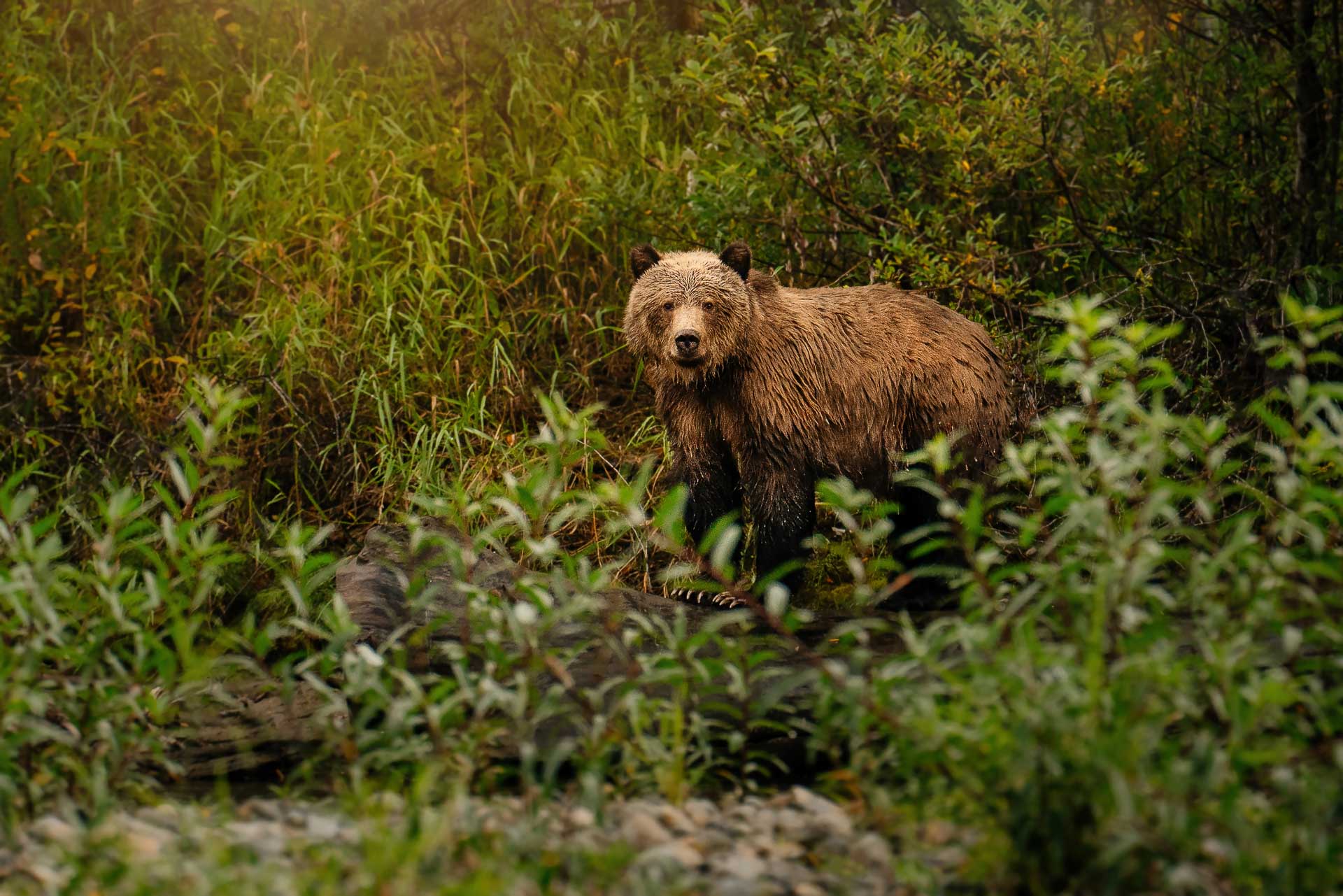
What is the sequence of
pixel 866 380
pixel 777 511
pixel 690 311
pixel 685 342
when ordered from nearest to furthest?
pixel 685 342 < pixel 690 311 < pixel 777 511 < pixel 866 380

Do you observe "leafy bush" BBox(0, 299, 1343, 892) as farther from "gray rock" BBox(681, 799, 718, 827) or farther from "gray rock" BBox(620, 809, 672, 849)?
"gray rock" BBox(620, 809, 672, 849)

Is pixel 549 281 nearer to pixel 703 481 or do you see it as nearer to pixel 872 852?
pixel 703 481

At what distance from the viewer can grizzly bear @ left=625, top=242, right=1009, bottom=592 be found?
5691 millimetres

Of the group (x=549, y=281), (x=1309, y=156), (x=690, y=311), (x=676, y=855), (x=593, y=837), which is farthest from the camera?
(x=549, y=281)

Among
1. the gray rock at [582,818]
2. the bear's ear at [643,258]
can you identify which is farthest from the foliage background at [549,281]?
the bear's ear at [643,258]

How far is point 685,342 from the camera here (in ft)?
17.9

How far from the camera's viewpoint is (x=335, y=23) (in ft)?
30.5

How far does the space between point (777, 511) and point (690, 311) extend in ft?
2.84

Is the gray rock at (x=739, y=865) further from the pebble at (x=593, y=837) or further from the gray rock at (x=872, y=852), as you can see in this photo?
the gray rock at (x=872, y=852)

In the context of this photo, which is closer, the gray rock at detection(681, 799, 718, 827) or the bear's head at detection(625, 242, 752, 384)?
the gray rock at detection(681, 799, 718, 827)

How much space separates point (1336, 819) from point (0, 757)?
11.1ft

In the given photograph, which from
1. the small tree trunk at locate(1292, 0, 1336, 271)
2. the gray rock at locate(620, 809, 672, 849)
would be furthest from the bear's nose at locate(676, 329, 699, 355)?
the small tree trunk at locate(1292, 0, 1336, 271)

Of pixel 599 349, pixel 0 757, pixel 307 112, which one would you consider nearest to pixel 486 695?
pixel 0 757

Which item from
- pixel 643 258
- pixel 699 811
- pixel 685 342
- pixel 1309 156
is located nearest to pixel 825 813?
pixel 699 811
